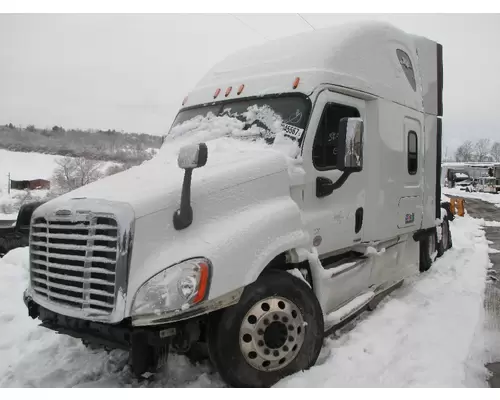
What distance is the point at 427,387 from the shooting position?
318 centimetres

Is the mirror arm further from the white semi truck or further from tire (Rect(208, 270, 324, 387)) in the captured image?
tire (Rect(208, 270, 324, 387))

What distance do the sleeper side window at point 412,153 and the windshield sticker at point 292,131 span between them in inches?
92.5

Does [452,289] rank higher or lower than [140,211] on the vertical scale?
lower

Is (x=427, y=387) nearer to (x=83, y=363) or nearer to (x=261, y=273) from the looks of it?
(x=261, y=273)

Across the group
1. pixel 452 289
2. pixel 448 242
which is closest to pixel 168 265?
pixel 452 289

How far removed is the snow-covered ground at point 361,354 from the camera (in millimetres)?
3387

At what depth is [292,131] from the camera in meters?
4.02

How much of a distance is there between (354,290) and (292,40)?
9.42ft

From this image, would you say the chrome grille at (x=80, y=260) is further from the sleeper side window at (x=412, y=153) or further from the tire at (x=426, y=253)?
the tire at (x=426, y=253)

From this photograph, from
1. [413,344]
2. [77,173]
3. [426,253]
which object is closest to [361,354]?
[413,344]

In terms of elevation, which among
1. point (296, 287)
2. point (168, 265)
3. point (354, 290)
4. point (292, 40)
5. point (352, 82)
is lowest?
point (354, 290)

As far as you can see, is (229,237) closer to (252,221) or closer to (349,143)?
(252,221)

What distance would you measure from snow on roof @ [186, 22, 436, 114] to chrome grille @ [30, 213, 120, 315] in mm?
2275

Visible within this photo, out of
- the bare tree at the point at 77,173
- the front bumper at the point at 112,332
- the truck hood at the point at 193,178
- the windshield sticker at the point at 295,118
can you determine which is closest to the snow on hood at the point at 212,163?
the truck hood at the point at 193,178
